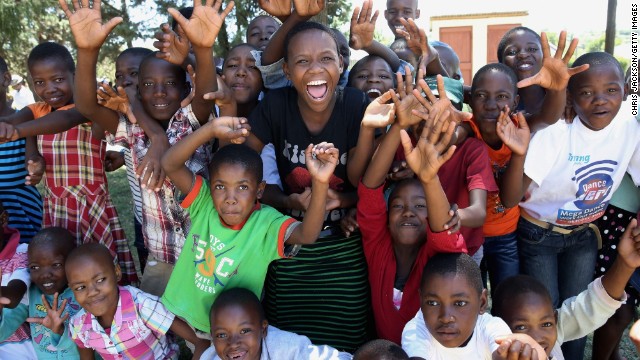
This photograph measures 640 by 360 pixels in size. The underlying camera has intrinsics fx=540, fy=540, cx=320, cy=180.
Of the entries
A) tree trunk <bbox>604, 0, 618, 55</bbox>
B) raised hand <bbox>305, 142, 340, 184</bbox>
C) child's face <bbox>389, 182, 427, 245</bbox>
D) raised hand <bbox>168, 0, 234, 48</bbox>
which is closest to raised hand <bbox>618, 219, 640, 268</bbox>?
child's face <bbox>389, 182, 427, 245</bbox>

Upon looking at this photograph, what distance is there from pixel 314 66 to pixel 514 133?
94 centimetres

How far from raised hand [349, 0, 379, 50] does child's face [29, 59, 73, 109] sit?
1.55 metres

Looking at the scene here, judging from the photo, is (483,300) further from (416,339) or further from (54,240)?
(54,240)

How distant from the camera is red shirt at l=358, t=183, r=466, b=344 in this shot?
7.64ft

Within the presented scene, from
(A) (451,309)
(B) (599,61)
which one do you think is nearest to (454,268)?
(A) (451,309)

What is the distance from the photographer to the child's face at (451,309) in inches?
81.3

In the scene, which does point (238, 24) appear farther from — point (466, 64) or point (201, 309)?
point (466, 64)

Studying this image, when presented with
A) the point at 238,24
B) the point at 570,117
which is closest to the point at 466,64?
the point at 238,24

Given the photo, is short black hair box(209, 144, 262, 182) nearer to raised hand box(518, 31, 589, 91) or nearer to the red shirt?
the red shirt

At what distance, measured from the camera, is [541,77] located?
2436 millimetres

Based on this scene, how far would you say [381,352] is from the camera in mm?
1948

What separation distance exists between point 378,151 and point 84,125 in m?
1.63

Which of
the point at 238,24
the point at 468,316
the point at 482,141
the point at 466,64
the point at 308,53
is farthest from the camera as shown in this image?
the point at 466,64

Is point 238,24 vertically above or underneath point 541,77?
above
